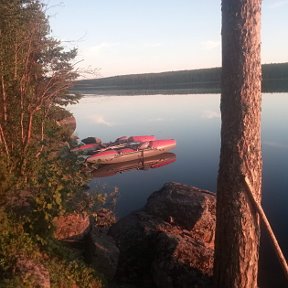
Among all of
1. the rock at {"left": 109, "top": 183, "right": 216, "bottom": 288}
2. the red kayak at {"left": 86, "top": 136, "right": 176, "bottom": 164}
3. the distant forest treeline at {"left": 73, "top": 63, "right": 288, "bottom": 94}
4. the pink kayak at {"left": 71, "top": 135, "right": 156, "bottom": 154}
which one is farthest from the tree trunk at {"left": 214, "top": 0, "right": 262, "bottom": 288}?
the distant forest treeline at {"left": 73, "top": 63, "right": 288, "bottom": 94}

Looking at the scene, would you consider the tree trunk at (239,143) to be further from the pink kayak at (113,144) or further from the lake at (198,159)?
the pink kayak at (113,144)

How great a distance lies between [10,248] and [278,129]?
29.9 meters

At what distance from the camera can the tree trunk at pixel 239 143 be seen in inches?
241

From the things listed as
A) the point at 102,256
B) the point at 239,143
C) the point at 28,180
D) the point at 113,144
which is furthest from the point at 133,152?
the point at 239,143

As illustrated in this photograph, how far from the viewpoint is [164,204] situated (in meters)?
10.4

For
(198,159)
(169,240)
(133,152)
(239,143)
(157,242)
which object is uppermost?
(239,143)

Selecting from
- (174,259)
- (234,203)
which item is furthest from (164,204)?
(234,203)

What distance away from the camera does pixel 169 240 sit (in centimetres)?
812

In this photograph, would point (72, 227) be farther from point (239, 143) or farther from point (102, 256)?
point (239, 143)

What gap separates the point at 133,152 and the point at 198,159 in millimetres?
4464

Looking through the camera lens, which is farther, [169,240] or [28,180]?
[28,180]

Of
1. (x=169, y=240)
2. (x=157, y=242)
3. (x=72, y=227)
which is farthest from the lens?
(x=157, y=242)

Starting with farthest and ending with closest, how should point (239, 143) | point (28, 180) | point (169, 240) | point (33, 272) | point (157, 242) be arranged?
point (28, 180), point (157, 242), point (169, 240), point (239, 143), point (33, 272)

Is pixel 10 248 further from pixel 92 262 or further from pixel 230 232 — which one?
pixel 230 232
